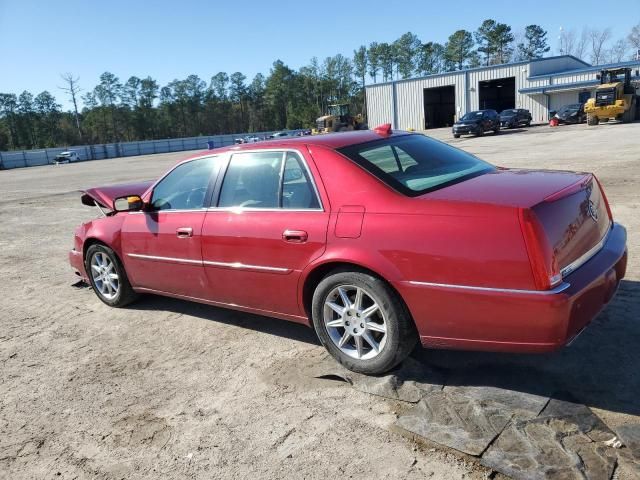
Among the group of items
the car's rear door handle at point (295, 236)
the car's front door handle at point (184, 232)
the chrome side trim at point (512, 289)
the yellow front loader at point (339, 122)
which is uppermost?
the yellow front loader at point (339, 122)

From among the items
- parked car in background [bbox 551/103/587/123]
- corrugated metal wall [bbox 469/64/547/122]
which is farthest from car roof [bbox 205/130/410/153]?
corrugated metal wall [bbox 469/64/547/122]

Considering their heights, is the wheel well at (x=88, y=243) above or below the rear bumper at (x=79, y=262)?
above

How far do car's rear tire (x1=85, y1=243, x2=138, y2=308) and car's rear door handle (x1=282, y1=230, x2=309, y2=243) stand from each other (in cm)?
236

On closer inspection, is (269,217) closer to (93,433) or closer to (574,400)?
(93,433)

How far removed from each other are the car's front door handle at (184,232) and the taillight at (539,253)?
105 inches

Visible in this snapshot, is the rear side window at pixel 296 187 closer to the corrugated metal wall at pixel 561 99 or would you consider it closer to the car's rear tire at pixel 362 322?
the car's rear tire at pixel 362 322

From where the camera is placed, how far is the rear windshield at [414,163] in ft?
11.6

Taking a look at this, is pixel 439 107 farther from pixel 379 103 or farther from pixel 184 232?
pixel 184 232

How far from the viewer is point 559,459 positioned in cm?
253

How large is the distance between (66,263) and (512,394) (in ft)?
22.4

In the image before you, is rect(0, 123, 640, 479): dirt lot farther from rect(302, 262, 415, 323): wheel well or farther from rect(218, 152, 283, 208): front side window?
rect(218, 152, 283, 208): front side window

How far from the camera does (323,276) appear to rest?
3650mm

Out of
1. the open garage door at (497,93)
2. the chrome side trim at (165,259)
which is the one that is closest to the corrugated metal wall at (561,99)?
the open garage door at (497,93)

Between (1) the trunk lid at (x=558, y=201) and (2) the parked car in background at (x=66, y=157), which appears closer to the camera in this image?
(1) the trunk lid at (x=558, y=201)
